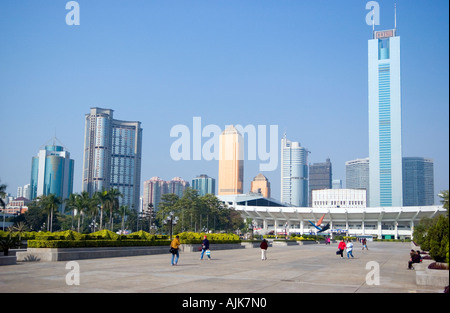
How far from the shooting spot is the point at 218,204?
95.9m

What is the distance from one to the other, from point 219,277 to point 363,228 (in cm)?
14581

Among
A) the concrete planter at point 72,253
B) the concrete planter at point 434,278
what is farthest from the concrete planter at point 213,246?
the concrete planter at point 434,278

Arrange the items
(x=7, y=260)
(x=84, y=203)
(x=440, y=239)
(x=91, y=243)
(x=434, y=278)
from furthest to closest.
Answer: (x=84, y=203) → (x=91, y=243) → (x=7, y=260) → (x=440, y=239) → (x=434, y=278)

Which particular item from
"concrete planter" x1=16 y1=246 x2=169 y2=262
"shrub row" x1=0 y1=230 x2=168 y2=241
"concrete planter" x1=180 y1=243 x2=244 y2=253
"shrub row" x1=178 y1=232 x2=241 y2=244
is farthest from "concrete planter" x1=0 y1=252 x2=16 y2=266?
"shrub row" x1=178 y1=232 x2=241 y2=244

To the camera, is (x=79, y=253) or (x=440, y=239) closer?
(x=440, y=239)

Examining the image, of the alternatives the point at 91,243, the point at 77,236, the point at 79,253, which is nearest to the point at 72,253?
the point at 79,253

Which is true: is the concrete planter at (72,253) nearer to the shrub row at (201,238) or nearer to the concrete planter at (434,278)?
the shrub row at (201,238)

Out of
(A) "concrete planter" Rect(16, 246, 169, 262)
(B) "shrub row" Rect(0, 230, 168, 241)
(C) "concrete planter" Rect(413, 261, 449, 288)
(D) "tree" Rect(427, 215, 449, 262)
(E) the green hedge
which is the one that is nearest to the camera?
→ (C) "concrete planter" Rect(413, 261, 449, 288)

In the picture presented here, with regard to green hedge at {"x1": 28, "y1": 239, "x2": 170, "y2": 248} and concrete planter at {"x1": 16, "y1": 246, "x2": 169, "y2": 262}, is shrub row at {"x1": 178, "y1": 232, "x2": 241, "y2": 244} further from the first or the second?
concrete planter at {"x1": 16, "y1": 246, "x2": 169, "y2": 262}

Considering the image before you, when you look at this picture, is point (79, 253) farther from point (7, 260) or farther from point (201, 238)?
point (201, 238)
